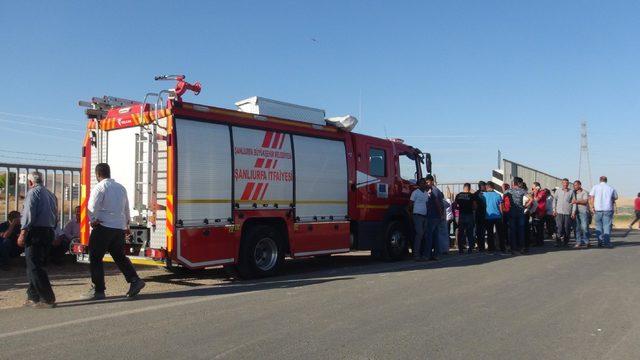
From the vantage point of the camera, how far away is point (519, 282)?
29.0ft

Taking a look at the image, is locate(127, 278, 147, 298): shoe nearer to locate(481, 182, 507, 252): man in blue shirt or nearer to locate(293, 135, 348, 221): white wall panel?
locate(293, 135, 348, 221): white wall panel

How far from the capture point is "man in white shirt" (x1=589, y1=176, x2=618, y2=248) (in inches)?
586

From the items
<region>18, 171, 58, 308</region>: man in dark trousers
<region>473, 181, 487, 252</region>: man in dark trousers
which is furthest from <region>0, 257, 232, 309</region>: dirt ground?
<region>473, 181, 487, 252</region>: man in dark trousers

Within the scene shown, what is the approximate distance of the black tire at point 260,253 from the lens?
9.23 m

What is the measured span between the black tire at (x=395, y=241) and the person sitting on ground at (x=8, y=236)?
22.9 feet

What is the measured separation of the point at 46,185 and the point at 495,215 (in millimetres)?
10336

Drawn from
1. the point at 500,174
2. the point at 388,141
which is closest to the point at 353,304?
the point at 388,141

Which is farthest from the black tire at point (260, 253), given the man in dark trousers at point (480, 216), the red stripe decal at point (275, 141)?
the man in dark trousers at point (480, 216)

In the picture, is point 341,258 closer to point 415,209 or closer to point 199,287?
point 415,209

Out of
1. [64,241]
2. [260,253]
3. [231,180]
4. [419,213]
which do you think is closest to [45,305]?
[231,180]

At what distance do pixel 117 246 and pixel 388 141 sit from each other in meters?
6.89

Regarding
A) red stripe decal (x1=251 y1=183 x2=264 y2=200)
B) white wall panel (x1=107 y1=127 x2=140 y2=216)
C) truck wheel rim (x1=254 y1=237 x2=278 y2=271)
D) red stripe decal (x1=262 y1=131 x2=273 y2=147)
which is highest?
red stripe decal (x1=262 y1=131 x2=273 y2=147)

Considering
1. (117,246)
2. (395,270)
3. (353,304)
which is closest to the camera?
(353,304)

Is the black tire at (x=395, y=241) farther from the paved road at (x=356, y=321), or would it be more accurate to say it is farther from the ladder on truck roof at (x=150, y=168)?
the ladder on truck roof at (x=150, y=168)
